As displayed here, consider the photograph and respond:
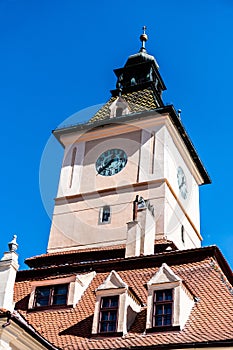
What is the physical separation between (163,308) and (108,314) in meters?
1.47

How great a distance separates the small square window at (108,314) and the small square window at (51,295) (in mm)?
1790

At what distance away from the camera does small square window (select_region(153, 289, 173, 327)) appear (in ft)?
51.1

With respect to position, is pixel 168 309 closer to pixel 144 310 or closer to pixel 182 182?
pixel 144 310

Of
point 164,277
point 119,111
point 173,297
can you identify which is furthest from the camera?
point 119,111

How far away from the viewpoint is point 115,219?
1230 inches

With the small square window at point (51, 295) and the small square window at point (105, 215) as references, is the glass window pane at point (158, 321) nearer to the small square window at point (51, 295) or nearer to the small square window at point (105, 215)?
the small square window at point (51, 295)

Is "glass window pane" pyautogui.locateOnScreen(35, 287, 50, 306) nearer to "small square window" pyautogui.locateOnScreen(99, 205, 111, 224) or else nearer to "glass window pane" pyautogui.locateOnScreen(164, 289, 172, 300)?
"glass window pane" pyautogui.locateOnScreen(164, 289, 172, 300)

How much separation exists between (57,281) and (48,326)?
1.77 meters

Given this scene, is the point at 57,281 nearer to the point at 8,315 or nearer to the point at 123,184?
the point at 8,315

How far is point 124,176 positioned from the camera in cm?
3269

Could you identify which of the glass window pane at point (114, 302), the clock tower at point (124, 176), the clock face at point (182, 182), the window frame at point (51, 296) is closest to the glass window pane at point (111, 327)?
the glass window pane at point (114, 302)

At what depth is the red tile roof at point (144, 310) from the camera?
→ 14953mm

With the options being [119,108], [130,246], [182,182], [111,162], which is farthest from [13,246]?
[119,108]

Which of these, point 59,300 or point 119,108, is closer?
point 59,300
